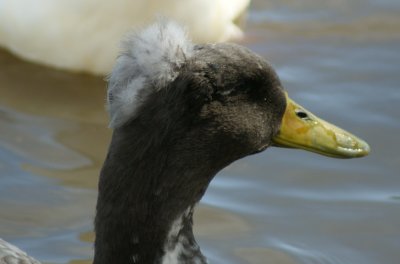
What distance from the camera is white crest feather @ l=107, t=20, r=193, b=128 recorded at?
13.4 feet

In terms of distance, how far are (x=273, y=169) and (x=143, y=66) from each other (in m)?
2.36

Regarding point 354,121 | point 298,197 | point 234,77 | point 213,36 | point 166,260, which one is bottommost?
point 166,260

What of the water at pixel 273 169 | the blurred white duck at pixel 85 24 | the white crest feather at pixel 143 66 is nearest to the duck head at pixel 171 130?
the white crest feather at pixel 143 66

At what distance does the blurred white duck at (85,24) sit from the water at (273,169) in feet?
0.39

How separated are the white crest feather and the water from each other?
5.07 feet

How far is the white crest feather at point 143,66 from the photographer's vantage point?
408 cm

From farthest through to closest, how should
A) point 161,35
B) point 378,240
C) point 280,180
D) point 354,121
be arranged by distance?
1. point 354,121
2. point 280,180
3. point 378,240
4. point 161,35

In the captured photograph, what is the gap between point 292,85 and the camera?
7152 millimetres

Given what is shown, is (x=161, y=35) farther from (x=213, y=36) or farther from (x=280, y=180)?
(x=213, y=36)

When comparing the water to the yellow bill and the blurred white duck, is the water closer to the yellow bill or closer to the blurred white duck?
the blurred white duck

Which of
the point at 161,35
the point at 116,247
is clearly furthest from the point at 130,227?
the point at 161,35

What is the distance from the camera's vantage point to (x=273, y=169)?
6.34 m

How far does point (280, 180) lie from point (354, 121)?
0.75 metres

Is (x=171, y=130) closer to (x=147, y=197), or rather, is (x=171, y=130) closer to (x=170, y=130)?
(x=170, y=130)
